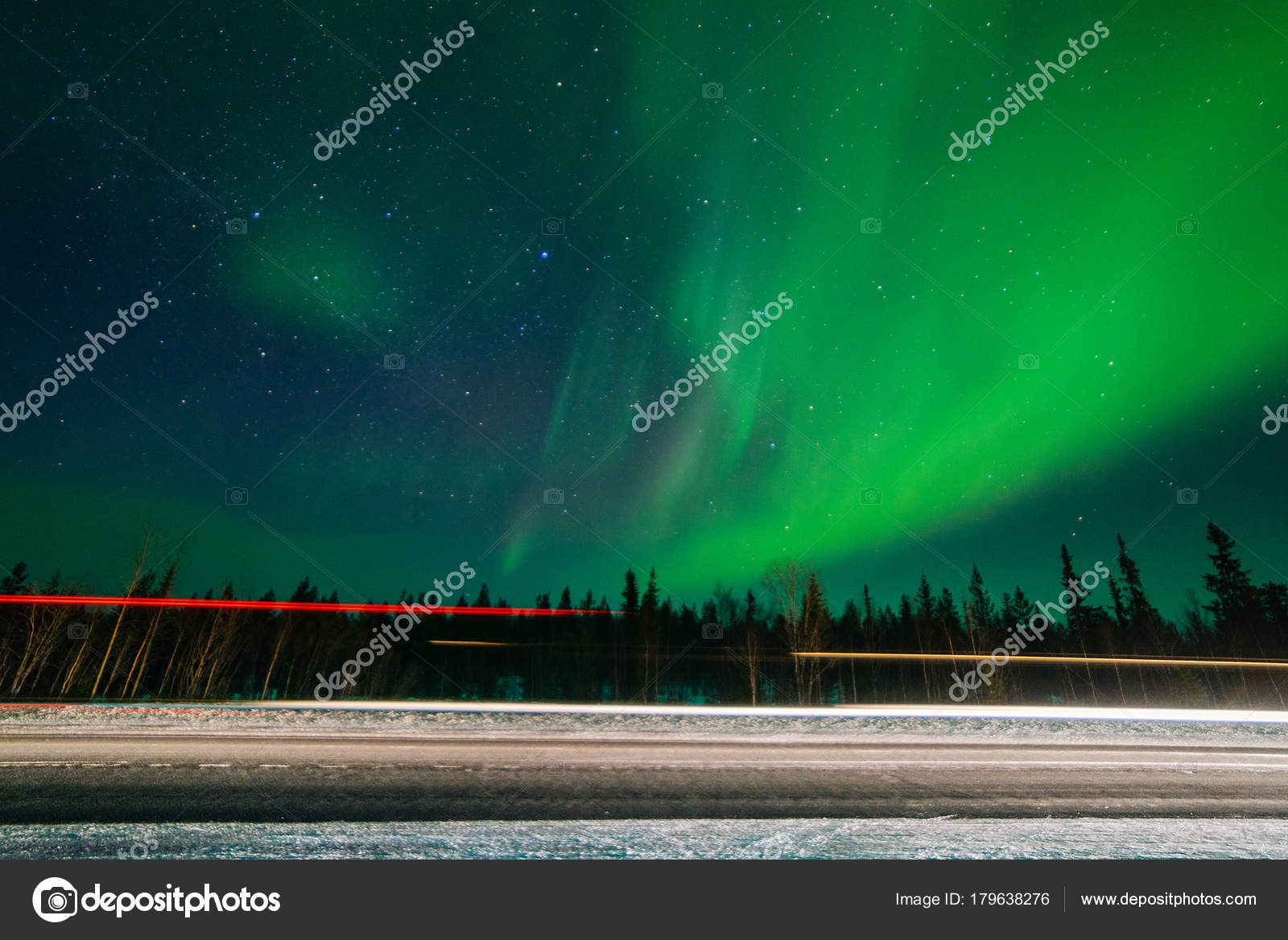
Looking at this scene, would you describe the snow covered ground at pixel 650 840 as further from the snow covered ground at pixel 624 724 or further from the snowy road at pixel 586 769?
the snow covered ground at pixel 624 724

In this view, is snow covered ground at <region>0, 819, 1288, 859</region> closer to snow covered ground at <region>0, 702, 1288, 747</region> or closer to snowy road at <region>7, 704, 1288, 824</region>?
snowy road at <region>7, 704, 1288, 824</region>

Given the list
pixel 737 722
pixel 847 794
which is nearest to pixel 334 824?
pixel 847 794

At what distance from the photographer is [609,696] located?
1737 inches

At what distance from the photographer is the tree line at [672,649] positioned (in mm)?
28531

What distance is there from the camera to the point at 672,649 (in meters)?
43.4
